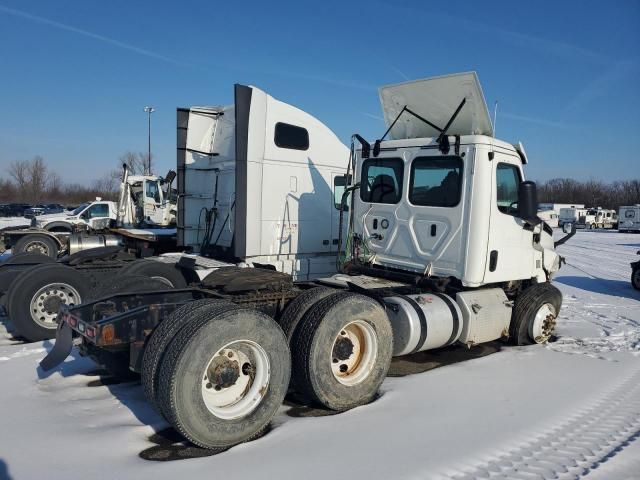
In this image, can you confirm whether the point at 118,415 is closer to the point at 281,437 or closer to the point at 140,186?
the point at 281,437

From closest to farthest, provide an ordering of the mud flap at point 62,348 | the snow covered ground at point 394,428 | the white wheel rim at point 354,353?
the snow covered ground at point 394,428 < the mud flap at point 62,348 < the white wheel rim at point 354,353

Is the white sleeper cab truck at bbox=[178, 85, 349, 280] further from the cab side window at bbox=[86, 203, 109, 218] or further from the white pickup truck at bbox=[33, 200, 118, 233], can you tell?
the cab side window at bbox=[86, 203, 109, 218]

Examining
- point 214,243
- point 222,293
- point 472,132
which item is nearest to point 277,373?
point 222,293

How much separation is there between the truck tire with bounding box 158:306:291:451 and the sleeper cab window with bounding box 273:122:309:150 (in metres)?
4.60

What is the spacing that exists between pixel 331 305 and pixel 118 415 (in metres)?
2.09

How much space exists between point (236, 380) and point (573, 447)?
2682mm

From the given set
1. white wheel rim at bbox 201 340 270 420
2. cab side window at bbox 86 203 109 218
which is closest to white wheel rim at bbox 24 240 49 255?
cab side window at bbox 86 203 109 218

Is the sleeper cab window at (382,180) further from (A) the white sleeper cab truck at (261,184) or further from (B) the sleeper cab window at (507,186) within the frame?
(A) the white sleeper cab truck at (261,184)

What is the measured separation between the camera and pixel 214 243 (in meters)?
8.74

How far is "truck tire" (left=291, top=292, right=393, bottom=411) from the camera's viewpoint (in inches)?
171

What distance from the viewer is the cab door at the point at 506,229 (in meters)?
6.18

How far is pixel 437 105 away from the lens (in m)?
6.65

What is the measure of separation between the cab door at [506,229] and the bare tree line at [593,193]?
89.3 meters

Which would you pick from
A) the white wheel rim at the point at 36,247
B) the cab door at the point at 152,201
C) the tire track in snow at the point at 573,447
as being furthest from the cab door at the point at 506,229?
the white wheel rim at the point at 36,247
